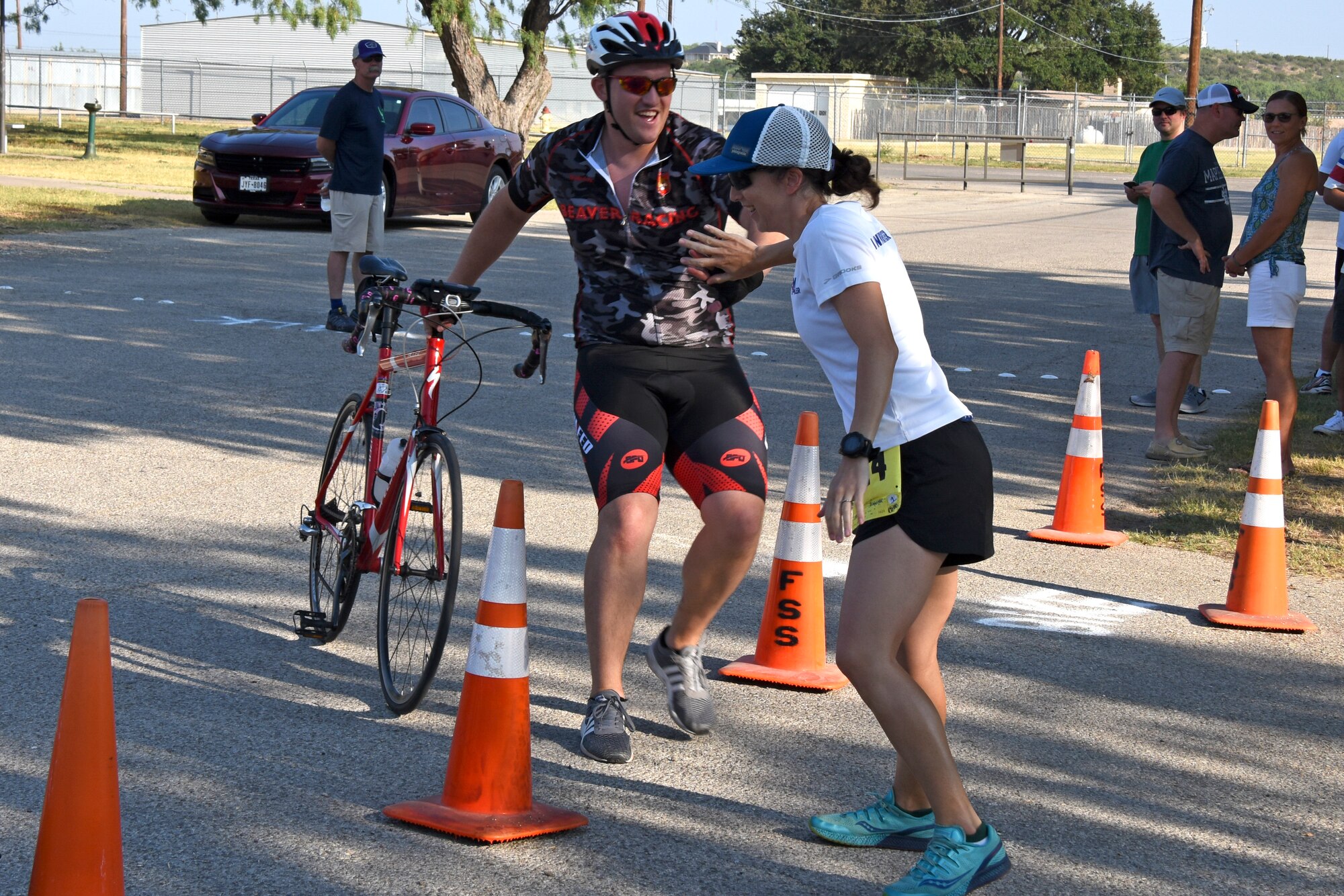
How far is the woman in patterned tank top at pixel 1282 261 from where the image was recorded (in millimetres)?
7828

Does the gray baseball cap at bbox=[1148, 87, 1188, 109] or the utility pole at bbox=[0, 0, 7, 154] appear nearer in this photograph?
the gray baseball cap at bbox=[1148, 87, 1188, 109]

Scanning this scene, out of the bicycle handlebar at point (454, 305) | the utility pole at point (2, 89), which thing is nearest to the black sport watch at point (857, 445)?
the bicycle handlebar at point (454, 305)

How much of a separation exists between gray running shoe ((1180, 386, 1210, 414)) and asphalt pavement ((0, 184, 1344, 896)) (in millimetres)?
100

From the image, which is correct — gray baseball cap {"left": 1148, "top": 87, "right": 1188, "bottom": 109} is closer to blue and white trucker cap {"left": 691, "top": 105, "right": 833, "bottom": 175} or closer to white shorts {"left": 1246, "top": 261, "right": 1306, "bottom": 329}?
white shorts {"left": 1246, "top": 261, "right": 1306, "bottom": 329}

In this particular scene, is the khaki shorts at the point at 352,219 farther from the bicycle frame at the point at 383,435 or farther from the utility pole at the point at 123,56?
the utility pole at the point at 123,56

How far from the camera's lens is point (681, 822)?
3.82m

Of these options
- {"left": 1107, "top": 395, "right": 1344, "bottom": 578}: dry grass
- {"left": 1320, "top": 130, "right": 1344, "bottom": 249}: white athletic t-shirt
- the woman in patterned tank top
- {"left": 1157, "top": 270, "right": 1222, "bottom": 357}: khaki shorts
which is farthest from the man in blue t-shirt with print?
{"left": 1320, "top": 130, "right": 1344, "bottom": 249}: white athletic t-shirt

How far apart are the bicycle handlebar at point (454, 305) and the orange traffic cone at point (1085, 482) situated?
10.4 ft

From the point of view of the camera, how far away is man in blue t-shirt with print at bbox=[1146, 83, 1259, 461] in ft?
27.2

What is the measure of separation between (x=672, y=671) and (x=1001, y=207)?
86.8 feet

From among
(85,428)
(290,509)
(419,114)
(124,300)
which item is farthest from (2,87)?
(290,509)

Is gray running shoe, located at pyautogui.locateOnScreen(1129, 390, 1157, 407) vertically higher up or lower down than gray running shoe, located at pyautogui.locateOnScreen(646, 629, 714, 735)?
higher up

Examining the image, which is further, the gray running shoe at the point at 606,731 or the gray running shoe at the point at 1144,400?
the gray running shoe at the point at 1144,400

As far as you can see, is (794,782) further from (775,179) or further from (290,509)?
(290,509)
